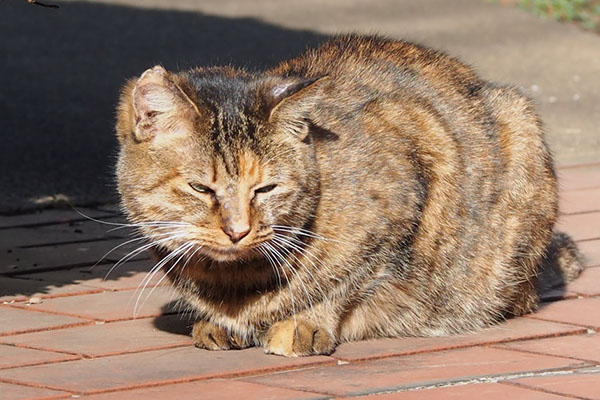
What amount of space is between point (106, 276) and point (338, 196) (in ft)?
3.92

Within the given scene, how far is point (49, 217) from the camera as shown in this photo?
5266 mm

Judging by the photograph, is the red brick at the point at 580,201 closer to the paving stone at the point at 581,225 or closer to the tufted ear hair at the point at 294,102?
the paving stone at the point at 581,225

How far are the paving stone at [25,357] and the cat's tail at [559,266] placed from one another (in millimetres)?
1760

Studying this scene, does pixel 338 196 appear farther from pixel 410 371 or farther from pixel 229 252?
pixel 410 371

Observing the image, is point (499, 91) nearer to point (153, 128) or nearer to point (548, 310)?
point (548, 310)

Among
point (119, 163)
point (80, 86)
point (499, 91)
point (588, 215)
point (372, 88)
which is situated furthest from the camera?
point (80, 86)

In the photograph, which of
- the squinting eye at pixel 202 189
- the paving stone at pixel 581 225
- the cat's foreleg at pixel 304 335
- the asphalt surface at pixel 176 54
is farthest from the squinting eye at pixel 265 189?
the asphalt surface at pixel 176 54

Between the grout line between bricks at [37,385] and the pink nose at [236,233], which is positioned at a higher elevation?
the pink nose at [236,233]

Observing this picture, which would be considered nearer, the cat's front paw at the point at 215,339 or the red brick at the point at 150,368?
the red brick at the point at 150,368

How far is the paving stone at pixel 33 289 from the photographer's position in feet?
13.8

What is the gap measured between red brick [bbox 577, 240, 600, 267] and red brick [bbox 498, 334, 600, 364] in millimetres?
909

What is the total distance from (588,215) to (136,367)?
8.40 feet

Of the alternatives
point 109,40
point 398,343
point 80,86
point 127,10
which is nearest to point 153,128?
point 398,343

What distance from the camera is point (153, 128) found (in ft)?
11.6
